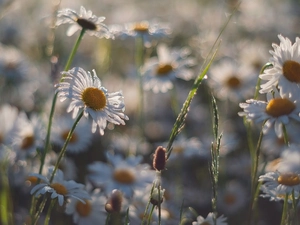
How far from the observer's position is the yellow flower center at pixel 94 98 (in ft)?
A: 5.83

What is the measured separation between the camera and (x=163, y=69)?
305 cm

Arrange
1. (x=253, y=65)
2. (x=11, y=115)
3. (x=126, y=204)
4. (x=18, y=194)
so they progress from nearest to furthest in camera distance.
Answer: (x=126, y=204)
(x=11, y=115)
(x=18, y=194)
(x=253, y=65)

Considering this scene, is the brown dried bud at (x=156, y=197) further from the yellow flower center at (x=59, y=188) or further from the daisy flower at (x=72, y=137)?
the daisy flower at (x=72, y=137)

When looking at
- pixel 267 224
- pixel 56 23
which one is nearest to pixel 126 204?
pixel 56 23

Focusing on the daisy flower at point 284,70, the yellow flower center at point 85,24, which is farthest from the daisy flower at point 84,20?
the daisy flower at point 284,70

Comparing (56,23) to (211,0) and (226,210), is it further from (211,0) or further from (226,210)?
(211,0)

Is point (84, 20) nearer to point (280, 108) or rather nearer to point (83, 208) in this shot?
point (83, 208)

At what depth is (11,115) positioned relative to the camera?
2.86 m

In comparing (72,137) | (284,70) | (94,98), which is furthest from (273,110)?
(72,137)

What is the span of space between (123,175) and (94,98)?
0.80m

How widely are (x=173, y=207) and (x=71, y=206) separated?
65cm

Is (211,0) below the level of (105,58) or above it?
above

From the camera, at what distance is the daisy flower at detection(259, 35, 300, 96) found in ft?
5.94

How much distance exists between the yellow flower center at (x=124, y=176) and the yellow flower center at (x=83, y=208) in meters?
0.30
